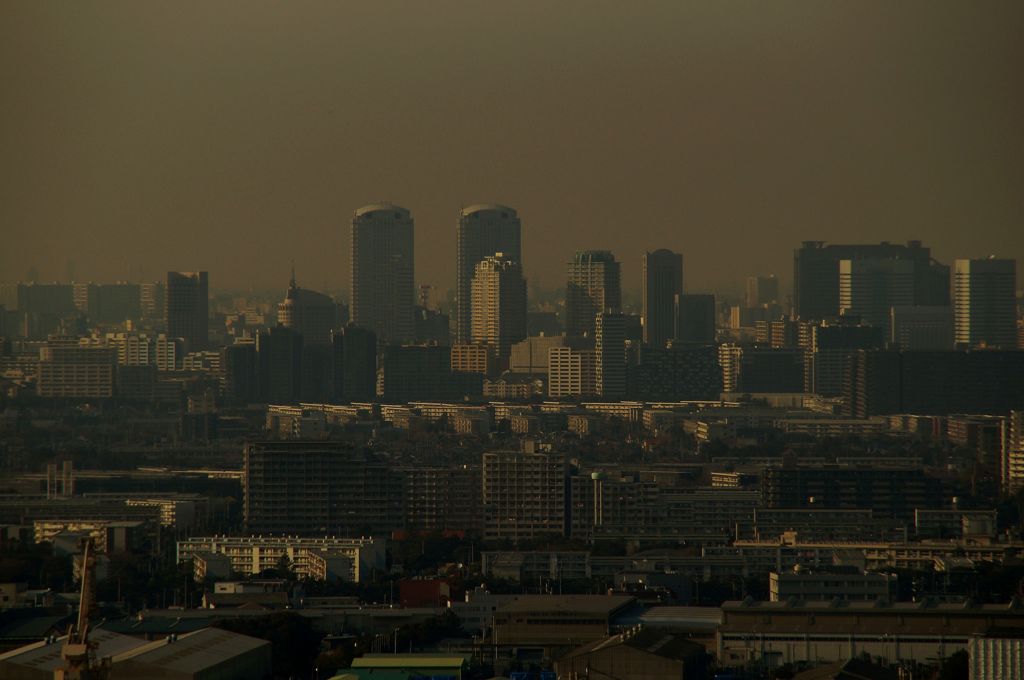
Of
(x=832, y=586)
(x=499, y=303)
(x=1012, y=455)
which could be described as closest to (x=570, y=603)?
(x=832, y=586)

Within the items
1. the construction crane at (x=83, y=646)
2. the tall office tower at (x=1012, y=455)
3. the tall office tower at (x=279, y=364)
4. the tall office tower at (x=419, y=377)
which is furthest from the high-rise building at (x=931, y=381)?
the construction crane at (x=83, y=646)

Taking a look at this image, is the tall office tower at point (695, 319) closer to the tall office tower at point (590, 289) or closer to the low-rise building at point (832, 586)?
the tall office tower at point (590, 289)

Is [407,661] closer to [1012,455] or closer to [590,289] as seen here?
[1012,455]

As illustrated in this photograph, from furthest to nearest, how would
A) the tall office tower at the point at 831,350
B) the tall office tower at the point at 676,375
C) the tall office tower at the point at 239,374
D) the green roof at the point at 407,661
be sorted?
the tall office tower at the point at 676,375 < the tall office tower at the point at 831,350 < the tall office tower at the point at 239,374 < the green roof at the point at 407,661

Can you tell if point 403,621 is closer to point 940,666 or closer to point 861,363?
point 940,666

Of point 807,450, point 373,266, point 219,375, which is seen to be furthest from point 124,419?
point 373,266
